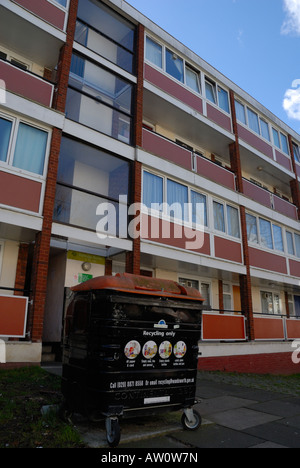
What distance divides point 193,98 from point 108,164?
527cm

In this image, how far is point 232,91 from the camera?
15797 mm

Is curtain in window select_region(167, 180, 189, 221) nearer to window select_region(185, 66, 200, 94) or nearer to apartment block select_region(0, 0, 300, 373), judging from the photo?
apartment block select_region(0, 0, 300, 373)

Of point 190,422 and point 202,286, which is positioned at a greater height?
point 202,286

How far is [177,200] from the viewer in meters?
11.6

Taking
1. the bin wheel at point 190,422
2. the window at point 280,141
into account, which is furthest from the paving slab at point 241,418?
the window at point 280,141

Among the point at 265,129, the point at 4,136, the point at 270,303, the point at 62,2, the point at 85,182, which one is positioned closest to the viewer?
the point at 4,136

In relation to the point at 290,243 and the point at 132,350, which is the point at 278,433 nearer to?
the point at 132,350

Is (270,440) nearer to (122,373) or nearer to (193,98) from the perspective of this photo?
(122,373)

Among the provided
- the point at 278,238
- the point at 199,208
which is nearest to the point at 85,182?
the point at 199,208

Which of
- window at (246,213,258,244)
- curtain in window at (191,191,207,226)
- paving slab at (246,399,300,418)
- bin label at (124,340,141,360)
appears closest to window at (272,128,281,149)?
window at (246,213,258,244)

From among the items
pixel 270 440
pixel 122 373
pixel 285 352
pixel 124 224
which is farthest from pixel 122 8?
pixel 285 352

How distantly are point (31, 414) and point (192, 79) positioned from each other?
1373 cm

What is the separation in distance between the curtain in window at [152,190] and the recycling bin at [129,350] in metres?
6.30

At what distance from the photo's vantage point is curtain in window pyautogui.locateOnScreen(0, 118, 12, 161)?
26.5 feet
